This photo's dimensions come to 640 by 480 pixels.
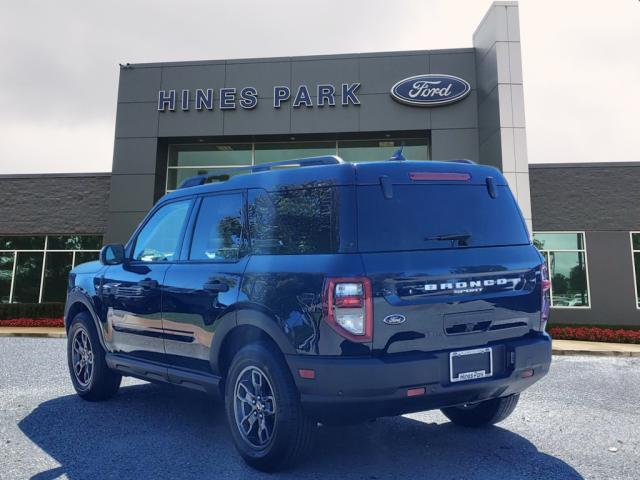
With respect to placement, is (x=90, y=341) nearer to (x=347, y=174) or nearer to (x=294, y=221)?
(x=294, y=221)

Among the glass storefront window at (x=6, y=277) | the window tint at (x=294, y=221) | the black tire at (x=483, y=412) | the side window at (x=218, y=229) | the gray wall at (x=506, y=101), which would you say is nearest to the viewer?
the window tint at (x=294, y=221)

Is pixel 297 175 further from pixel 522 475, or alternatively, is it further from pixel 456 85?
pixel 456 85

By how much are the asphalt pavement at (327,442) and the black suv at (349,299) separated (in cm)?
37

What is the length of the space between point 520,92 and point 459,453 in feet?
44.0

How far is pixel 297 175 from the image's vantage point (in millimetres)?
3566

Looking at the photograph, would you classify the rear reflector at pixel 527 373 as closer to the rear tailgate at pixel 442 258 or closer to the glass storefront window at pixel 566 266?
the rear tailgate at pixel 442 258

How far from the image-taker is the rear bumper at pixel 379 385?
290 centimetres

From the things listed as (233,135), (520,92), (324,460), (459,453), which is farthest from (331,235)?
(233,135)

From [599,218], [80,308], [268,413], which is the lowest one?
[268,413]

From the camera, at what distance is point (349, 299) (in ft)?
9.62

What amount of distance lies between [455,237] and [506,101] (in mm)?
12964

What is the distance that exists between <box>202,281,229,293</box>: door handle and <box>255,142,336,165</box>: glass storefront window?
45.9 ft

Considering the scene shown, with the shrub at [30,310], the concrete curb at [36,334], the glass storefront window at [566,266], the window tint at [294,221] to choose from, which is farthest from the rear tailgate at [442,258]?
the shrub at [30,310]

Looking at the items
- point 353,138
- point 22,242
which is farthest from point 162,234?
point 22,242
